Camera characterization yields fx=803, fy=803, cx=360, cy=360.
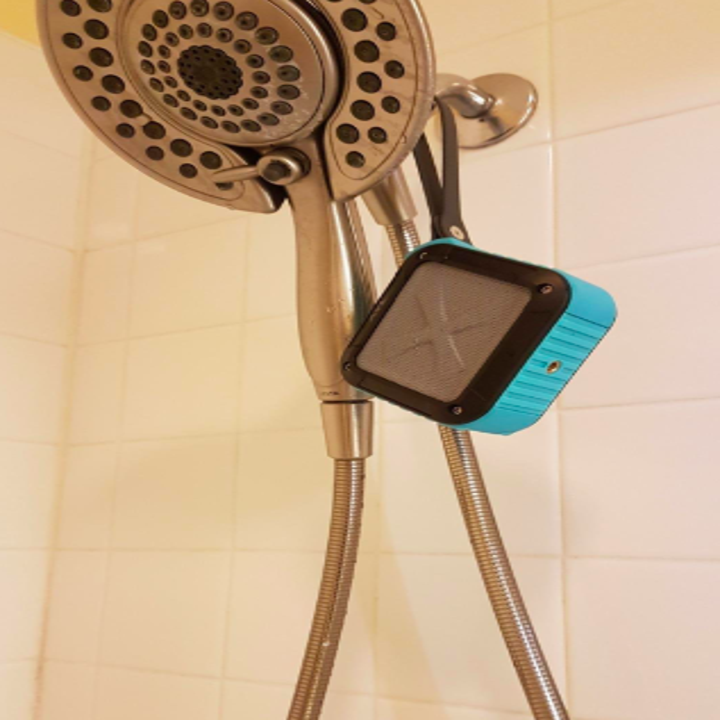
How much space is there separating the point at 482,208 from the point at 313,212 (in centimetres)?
24

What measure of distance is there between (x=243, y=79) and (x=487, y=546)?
1.06 feet

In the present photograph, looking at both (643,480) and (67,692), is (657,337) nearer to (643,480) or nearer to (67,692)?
(643,480)

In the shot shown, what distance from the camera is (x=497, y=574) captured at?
0.52 meters

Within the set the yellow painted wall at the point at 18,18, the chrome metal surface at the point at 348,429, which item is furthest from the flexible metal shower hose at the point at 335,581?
the yellow painted wall at the point at 18,18

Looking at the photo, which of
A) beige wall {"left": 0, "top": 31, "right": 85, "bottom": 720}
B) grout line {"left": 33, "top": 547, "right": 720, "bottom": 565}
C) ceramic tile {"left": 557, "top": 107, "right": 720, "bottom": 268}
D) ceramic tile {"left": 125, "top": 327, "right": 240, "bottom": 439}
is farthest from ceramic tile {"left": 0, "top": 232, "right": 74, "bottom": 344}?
ceramic tile {"left": 557, "top": 107, "right": 720, "bottom": 268}

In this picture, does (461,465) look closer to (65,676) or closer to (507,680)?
(507,680)

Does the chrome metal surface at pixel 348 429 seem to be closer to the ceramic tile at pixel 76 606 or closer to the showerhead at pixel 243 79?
the showerhead at pixel 243 79

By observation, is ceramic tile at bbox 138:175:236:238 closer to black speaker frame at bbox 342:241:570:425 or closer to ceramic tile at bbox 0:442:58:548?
ceramic tile at bbox 0:442:58:548

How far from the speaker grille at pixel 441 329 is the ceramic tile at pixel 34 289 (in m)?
0.57

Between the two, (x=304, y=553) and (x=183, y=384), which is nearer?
(x=304, y=553)

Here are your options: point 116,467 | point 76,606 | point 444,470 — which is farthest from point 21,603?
point 444,470

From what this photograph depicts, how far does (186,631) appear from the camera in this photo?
77 cm

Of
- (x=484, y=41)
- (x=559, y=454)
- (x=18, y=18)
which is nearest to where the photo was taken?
(x=559, y=454)

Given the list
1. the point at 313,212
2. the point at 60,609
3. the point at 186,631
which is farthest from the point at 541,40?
the point at 60,609
